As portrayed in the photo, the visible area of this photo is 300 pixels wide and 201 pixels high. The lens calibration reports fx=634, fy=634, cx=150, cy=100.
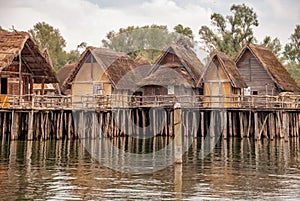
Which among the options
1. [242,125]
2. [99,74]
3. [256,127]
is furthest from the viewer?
[99,74]

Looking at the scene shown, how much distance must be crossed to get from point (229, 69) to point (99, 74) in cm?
965

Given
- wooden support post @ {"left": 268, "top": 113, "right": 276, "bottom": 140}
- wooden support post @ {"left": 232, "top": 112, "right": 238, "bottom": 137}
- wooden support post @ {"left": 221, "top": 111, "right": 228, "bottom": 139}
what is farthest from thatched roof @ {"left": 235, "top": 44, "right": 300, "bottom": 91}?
wooden support post @ {"left": 221, "top": 111, "right": 228, "bottom": 139}

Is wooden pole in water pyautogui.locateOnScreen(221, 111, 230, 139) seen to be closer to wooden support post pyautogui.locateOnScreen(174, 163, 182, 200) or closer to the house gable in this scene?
the house gable

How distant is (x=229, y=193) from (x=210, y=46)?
4783 centimetres

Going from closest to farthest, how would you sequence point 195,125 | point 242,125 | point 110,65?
point 242,125 → point 195,125 → point 110,65

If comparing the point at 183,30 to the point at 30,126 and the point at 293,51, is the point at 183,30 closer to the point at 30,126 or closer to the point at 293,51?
the point at 293,51

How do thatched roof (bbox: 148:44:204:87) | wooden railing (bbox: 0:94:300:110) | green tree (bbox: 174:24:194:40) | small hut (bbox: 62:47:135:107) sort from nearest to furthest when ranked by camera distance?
wooden railing (bbox: 0:94:300:110) → thatched roof (bbox: 148:44:204:87) → small hut (bbox: 62:47:135:107) → green tree (bbox: 174:24:194:40)

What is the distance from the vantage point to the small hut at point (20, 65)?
35.4 metres

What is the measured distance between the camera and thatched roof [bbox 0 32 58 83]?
115 feet

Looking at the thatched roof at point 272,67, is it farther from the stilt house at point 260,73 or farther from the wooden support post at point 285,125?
the wooden support post at point 285,125

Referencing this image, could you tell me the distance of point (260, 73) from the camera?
4716cm

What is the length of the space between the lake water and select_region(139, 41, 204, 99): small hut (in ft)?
43.0

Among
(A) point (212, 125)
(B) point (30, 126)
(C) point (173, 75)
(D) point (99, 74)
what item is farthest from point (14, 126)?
(C) point (173, 75)

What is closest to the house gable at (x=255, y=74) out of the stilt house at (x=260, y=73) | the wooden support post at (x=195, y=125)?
the stilt house at (x=260, y=73)
